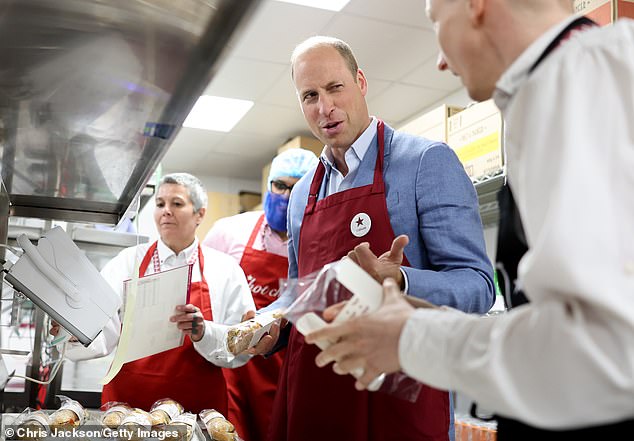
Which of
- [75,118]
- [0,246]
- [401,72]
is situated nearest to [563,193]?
[75,118]

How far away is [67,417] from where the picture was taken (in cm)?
A: 145

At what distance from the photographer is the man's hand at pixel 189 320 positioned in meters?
1.88

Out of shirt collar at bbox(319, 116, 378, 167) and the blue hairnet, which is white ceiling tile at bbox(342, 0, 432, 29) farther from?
shirt collar at bbox(319, 116, 378, 167)

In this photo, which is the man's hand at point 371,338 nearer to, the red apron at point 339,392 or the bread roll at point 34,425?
the red apron at point 339,392

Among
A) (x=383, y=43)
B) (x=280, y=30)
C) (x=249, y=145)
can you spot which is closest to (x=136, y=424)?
(x=280, y=30)

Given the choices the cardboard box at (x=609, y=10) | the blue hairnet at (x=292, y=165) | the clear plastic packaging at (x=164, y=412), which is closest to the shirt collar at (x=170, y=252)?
the blue hairnet at (x=292, y=165)

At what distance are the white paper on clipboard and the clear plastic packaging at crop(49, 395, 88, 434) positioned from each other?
5.9 inches

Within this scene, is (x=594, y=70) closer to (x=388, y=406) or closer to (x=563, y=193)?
(x=563, y=193)

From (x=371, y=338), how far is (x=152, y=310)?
1.07 meters

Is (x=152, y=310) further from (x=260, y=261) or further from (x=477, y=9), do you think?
(x=477, y=9)

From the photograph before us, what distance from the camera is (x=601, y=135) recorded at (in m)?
0.64

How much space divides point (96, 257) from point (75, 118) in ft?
7.25

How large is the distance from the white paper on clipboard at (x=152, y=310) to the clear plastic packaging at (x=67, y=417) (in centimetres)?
15

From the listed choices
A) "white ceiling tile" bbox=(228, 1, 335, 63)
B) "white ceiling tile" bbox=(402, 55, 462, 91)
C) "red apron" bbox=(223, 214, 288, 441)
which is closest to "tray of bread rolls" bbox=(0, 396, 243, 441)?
"red apron" bbox=(223, 214, 288, 441)
